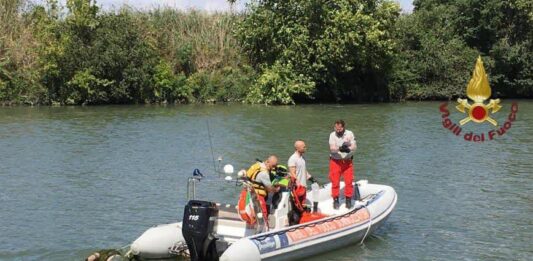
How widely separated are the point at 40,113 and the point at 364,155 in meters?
18.3

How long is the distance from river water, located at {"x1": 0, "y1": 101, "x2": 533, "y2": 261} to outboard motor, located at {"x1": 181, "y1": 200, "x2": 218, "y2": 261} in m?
1.88

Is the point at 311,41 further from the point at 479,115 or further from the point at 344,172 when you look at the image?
the point at 344,172

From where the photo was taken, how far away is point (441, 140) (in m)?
22.7

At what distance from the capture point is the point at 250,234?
952 centimetres

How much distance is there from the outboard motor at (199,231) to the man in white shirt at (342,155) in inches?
119

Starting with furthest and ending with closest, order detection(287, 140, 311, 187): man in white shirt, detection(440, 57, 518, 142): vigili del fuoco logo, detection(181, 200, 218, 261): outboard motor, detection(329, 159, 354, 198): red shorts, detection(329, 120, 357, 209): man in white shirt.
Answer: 1. detection(440, 57, 518, 142): vigili del fuoco logo
2. detection(329, 159, 354, 198): red shorts
3. detection(329, 120, 357, 209): man in white shirt
4. detection(287, 140, 311, 187): man in white shirt
5. detection(181, 200, 218, 261): outboard motor

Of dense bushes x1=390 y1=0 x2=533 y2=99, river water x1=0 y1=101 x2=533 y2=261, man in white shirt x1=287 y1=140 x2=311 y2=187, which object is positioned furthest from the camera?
dense bushes x1=390 y1=0 x2=533 y2=99

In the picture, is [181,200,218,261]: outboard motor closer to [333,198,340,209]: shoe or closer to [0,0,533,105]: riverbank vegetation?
[333,198,340,209]: shoe

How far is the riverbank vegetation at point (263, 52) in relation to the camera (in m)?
36.5

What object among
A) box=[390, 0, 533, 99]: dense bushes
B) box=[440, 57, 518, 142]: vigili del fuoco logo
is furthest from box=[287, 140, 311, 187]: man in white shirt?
box=[390, 0, 533, 99]: dense bushes

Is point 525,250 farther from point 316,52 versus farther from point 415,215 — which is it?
point 316,52

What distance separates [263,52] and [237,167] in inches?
A: 862

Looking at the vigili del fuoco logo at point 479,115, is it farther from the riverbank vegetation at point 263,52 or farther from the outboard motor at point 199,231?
the outboard motor at point 199,231

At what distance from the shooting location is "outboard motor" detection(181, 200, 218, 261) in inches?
Answer: 348
